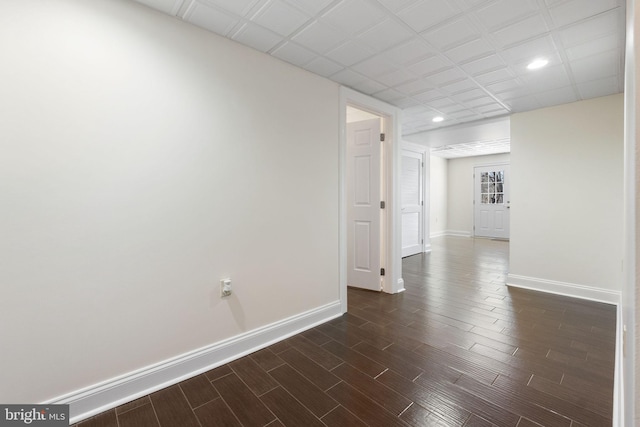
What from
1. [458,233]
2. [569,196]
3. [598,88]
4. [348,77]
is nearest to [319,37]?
[348,77]

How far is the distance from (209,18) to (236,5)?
25 cm

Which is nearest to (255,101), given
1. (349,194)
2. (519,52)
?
(349,194)

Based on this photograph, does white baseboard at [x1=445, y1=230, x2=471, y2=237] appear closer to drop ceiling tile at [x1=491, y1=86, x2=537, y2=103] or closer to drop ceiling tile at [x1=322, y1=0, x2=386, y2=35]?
drop ceiling tile at [x1=491, y1=86, x2=537, y2=103]

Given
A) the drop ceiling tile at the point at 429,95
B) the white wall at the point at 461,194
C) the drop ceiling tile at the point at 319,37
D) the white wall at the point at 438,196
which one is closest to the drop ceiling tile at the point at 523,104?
the drop ceiling tile at the point at 429,95

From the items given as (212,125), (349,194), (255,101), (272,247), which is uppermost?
(255,101)

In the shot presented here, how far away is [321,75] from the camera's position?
2.63 metres

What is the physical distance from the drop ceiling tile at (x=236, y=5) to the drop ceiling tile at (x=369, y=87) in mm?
1385

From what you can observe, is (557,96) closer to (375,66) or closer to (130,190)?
(375,66)

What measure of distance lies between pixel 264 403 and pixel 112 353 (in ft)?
3.15

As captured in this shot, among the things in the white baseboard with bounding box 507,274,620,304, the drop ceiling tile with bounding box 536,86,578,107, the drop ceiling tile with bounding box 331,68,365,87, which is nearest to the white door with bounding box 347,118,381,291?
the drop ceiling tile with bounding box 331,68,365,87

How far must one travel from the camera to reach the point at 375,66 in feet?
8.05

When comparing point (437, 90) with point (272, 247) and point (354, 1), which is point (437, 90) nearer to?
point (354, 1)

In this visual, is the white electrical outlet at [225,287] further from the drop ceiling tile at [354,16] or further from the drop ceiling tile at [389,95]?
the drop ceiling tile at [389,95]

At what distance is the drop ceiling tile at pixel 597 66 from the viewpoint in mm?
2273
